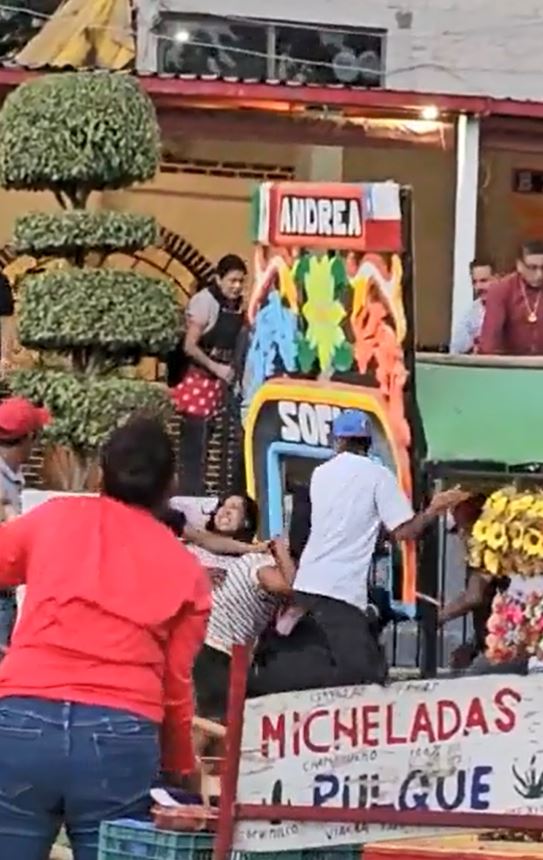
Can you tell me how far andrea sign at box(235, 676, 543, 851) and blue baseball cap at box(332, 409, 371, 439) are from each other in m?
3.84

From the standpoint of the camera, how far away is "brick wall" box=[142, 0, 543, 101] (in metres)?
17.7

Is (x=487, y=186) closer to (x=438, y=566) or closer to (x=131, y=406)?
(x=131, y=406)

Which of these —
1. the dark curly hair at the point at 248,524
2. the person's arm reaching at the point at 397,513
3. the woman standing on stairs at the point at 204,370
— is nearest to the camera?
the person's arm reaching at the point at 397,513

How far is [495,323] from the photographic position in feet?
39.1

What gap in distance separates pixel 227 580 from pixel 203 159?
9.00 meters

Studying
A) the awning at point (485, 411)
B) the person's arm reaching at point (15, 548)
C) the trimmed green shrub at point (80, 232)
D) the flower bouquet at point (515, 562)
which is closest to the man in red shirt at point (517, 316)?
the trimmed green shrub at point (80, 232)

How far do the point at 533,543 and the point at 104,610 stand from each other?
186 cm

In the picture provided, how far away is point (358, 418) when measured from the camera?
9305 millimetres

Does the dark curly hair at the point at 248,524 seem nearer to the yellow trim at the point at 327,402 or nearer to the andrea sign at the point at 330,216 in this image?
the yellow trim at the point at 327,402

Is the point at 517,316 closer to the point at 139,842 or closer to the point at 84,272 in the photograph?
the point at 84,272

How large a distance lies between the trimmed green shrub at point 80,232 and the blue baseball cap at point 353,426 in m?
3.54

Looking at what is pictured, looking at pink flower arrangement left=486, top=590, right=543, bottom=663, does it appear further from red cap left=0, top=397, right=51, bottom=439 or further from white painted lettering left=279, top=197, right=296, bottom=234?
red cap left=0, top=397, right=51, bottom=439

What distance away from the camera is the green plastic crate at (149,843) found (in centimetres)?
529

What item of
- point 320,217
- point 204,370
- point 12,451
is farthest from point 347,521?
point 204,370
